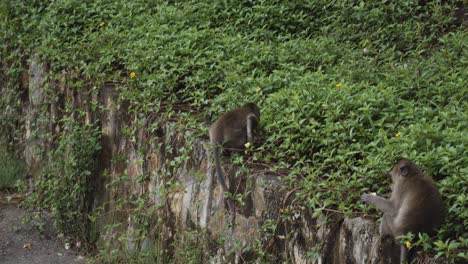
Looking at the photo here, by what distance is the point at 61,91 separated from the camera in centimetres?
972

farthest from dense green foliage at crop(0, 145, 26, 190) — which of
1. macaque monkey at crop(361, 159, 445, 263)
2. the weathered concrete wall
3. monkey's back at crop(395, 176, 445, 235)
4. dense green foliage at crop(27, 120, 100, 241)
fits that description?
monkey's back at crop(395, 176, 445, 235)

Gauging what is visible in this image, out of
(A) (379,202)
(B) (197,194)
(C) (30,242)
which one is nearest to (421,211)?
(A) (379,202)

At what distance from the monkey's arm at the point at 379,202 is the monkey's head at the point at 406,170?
0.16 m

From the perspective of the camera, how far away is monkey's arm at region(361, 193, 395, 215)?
16.0 ft

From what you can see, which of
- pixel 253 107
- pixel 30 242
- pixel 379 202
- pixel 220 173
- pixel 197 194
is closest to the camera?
pixel 379 202

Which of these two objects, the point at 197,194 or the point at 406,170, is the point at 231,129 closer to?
the point at 197,194

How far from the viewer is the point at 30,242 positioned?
8.78 metres

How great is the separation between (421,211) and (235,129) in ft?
7.11

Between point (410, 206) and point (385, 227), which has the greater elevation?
point (410, 206)

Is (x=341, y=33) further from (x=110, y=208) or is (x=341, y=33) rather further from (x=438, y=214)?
(x=438, y=214)

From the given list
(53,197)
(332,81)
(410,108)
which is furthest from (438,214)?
(53,197)

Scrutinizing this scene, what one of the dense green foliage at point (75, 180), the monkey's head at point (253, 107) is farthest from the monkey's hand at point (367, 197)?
the dense green foliage at point (75, 180)

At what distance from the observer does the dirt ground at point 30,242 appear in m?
8.45

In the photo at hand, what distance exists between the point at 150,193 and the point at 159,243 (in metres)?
0.62
